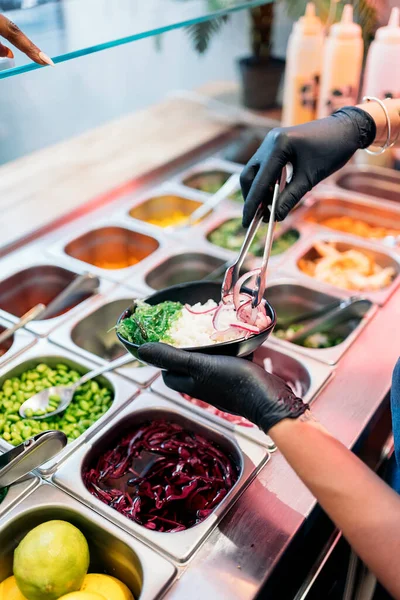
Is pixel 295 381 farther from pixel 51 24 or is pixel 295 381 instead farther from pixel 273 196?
pixel 51 24

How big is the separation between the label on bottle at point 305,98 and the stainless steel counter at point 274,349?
0.49 meters

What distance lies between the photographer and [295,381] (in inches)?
63.7

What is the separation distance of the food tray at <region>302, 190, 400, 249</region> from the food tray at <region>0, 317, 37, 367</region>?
4.11 feet

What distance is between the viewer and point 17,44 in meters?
1.15

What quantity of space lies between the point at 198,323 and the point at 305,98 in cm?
169

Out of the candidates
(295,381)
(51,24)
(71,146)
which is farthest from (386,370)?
(71,146)

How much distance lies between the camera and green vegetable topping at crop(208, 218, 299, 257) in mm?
2145

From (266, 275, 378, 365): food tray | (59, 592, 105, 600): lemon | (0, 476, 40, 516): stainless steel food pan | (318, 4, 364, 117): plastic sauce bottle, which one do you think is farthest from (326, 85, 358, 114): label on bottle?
(59, 592, 105, 600): lemon

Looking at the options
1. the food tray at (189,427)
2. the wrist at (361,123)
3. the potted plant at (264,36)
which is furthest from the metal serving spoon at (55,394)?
the potted plant at (264,36)

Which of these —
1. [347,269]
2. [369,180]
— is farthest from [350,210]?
[347,269]

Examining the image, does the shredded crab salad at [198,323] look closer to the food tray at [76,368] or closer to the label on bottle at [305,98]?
the food tray at [76,368]

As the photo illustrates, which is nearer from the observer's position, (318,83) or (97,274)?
(97,274)

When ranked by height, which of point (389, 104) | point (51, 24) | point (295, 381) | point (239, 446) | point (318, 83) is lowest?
point (295, 381)

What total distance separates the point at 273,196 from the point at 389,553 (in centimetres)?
82
